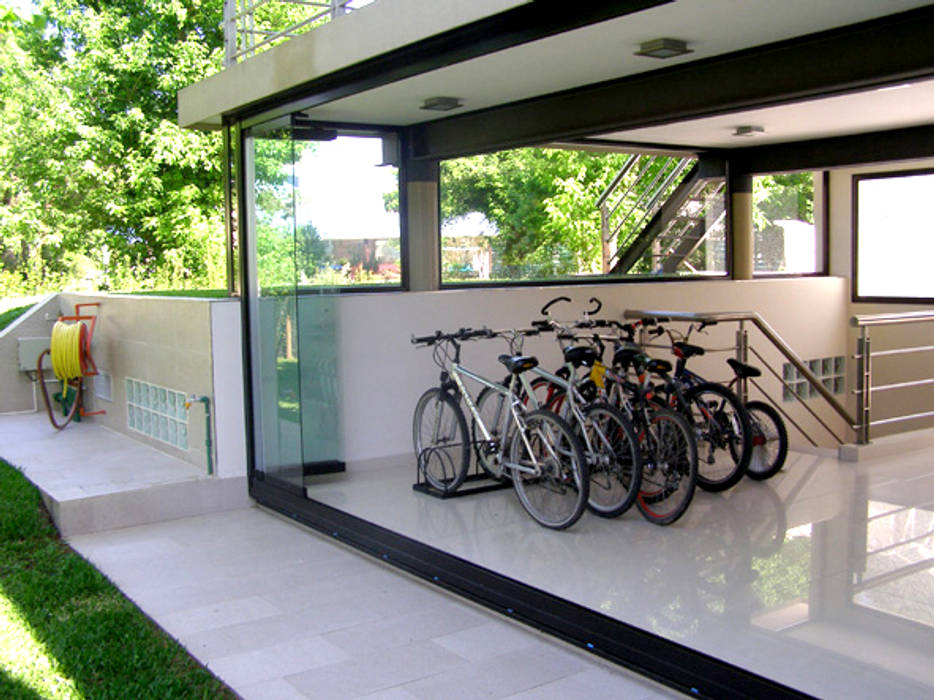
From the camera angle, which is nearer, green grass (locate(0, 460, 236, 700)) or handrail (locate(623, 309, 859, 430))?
green grass (locate(0, 460, 236, 700))

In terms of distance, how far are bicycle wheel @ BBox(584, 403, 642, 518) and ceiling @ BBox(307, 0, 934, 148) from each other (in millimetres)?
1834

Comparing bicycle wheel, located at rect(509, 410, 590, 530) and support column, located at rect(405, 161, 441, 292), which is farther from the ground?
support column, located at rect(405, 161, 441, 292)

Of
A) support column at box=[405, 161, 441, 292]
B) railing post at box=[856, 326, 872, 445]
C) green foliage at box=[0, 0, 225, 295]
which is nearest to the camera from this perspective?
railing post at box=[856, 326, 872, 445]

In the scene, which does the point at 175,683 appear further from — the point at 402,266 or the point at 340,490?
the point at 402,266

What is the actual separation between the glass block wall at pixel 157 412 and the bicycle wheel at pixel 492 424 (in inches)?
86.0

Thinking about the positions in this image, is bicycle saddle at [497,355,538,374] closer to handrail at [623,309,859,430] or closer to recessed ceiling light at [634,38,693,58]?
handrail at [623,309,859,430]

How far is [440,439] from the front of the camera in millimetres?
6250

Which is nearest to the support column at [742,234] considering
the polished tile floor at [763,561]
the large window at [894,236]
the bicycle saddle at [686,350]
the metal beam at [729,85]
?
the large window at [894,236]

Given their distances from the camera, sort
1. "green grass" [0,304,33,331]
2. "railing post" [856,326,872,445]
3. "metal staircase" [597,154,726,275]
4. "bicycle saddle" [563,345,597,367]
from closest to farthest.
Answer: "bicycle saddle" [563,345,597,367] < "railing post" [856,326,872,445] < "metal staircase" [597,154,726,275] < "green grass" [0,304,33,331]

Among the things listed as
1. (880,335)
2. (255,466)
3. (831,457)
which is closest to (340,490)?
(255,466)

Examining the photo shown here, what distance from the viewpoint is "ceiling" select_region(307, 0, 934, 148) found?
405cm

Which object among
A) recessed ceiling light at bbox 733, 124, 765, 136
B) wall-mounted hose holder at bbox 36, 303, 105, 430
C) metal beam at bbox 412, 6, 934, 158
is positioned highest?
recessed ceiling light at bbox 733, 124, 765, 136

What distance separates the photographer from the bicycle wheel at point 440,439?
609cm

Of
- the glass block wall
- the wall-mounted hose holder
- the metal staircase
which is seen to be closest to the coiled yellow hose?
the wall-mounted hose holder
